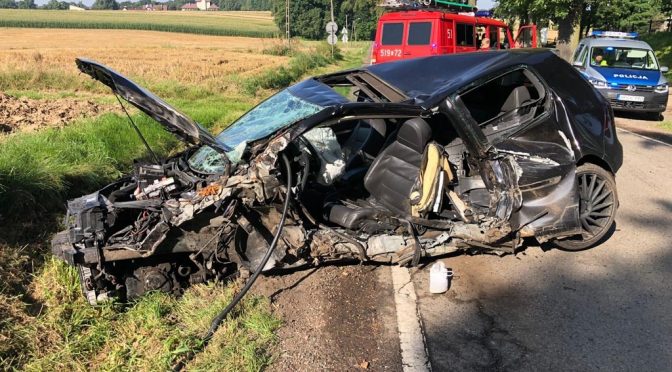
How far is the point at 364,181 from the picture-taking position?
4766 mm

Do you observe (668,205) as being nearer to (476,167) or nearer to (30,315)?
(476,167)

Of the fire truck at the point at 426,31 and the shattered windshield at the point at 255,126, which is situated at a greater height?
the fire truck at the point at 426,31

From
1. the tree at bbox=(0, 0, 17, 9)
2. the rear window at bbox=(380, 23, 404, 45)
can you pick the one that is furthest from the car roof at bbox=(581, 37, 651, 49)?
the tree at bbox=(0, 0, 17, 9)

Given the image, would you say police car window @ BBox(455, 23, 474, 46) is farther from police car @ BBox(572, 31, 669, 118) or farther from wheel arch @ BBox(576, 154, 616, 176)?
wheel arch @ BBox(576, 154, 616, 176)

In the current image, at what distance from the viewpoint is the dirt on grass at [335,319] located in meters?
3.22

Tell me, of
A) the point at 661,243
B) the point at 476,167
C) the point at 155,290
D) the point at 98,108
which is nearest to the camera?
the point at 155,290

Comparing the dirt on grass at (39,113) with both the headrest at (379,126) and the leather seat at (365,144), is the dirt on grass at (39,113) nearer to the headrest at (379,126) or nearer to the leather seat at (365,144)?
the leather seat at (365,144)

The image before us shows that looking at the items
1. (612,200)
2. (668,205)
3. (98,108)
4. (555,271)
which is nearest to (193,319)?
(555,271)

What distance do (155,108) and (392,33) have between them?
12713 mm

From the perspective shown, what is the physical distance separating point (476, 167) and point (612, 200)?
4.63ft

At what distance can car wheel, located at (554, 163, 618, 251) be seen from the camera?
4770mm

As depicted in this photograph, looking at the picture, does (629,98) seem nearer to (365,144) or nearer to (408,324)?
(365,144)

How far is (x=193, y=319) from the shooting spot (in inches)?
140

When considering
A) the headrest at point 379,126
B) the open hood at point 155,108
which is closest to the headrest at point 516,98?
the headrest at point 379,126
